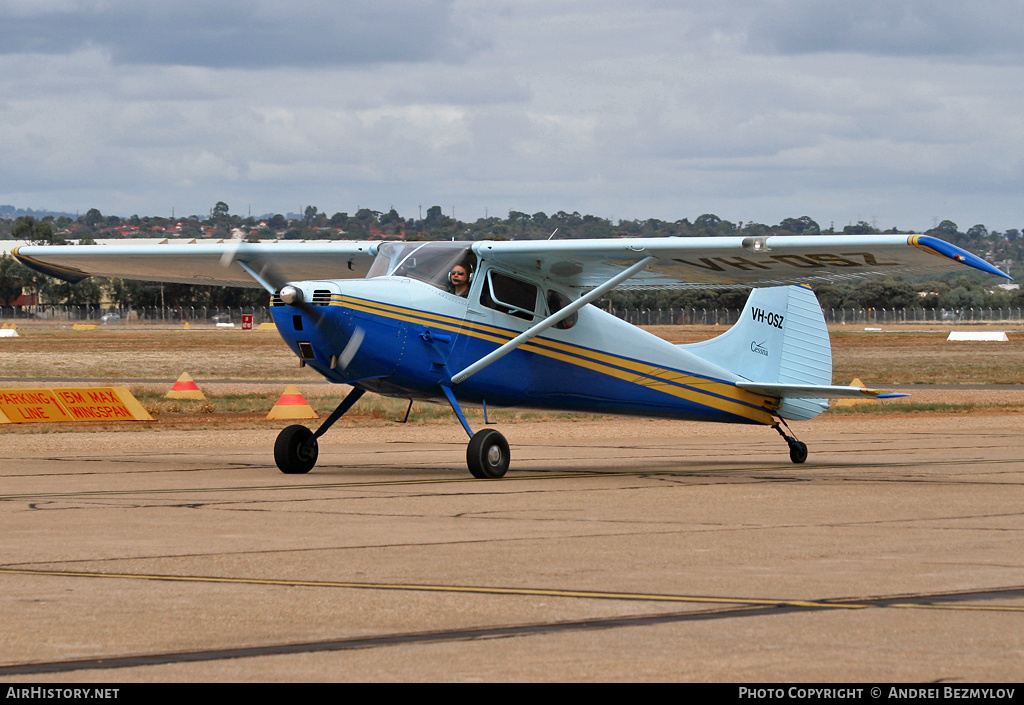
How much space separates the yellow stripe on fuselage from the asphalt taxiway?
152cm

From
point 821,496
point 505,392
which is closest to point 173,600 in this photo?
point 821,496

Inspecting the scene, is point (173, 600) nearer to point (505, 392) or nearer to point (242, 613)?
point (242, 613)

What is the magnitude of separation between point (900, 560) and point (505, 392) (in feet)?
25.1

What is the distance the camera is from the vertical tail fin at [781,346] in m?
18.2

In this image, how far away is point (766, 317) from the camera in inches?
741

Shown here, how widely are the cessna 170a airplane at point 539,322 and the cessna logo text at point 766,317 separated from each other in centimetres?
2

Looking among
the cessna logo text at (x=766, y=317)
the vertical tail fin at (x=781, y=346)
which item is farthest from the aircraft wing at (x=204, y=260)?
the cessna logo text at (x=766, y=317)

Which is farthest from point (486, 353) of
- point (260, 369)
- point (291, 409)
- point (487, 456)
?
point (260, 369)

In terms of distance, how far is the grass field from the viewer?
1120 inches

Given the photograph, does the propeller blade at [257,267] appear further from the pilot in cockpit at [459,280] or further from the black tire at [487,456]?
the black tire at [487,456]

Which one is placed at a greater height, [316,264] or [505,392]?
[316,264]

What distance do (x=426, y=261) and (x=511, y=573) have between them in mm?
→ 7515

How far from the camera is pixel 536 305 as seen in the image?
1570 cm

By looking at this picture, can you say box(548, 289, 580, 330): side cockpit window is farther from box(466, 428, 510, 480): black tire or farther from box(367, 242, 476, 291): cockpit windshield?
box(466, 428, 510, 480): black tire
